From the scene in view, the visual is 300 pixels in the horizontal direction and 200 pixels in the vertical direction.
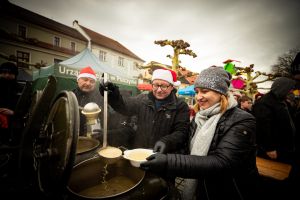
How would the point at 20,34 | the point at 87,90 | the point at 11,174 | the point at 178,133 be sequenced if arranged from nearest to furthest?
the point at 11,174
the point at 178,133
the point at 87,90
the point at 20,34

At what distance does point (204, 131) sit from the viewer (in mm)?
1581

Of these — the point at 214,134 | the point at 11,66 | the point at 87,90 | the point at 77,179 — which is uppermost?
the point at 11,66

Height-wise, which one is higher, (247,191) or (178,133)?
(178,133)

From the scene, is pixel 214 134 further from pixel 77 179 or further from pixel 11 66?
pixel 11 66

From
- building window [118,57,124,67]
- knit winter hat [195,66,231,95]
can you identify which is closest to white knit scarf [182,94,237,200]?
knit winter hat [195,66,231,95]

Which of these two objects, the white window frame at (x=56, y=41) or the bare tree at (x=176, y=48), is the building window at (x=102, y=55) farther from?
the bare tree at (x=176, y=48)

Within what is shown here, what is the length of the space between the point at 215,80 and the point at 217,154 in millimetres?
704

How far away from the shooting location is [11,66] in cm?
375

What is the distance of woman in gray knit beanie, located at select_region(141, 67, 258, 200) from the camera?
116 centimetres

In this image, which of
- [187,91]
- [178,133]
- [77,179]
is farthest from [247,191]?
[187,91]

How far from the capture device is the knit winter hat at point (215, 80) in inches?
61.4

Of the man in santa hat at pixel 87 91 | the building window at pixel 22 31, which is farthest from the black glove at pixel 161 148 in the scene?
the building window at pixel 22 31

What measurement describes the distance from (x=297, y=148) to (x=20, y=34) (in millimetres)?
30407

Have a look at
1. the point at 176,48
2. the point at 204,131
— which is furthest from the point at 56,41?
the point at 204,131
